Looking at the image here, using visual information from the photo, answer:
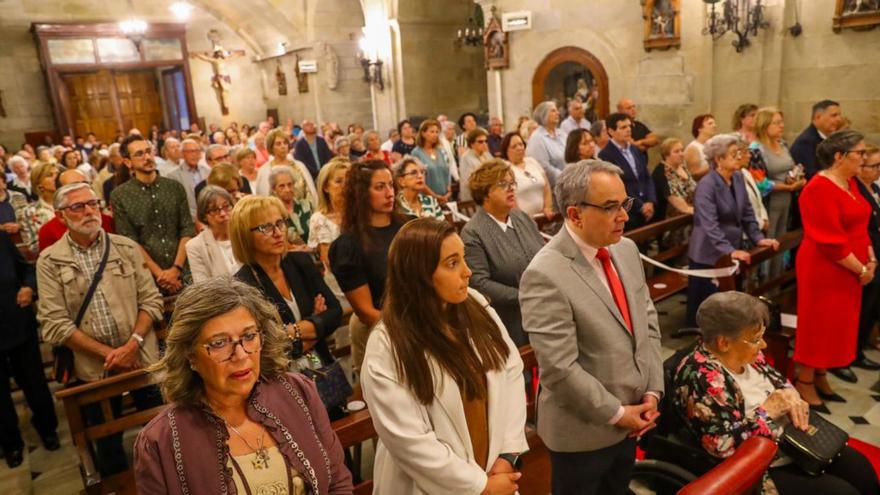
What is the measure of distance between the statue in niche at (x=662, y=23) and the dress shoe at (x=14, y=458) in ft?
27.7

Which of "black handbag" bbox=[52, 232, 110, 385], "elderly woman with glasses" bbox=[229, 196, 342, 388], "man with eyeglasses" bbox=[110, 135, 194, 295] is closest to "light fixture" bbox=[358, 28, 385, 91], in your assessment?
"man with eyeglasses" bbox=[110, 135, 194, 295]

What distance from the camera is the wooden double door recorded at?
17359mm

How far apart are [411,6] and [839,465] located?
12012mm

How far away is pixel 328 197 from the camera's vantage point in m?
4.21

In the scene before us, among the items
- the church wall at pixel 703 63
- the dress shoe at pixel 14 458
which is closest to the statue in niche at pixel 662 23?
the church wall at pixel 703 63

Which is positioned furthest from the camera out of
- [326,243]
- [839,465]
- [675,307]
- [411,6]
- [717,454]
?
[411,6]

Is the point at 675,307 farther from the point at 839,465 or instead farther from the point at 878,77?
the point at 878,77

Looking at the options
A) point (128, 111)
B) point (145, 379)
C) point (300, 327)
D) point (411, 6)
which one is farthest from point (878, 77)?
point (128, 111)

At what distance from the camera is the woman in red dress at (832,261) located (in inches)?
141

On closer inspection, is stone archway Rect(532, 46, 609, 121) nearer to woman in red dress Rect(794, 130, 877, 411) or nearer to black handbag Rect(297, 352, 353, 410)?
woman in red dress Rect(794, 130, 877, 411)

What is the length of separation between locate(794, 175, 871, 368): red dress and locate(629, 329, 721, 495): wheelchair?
170 centimetres

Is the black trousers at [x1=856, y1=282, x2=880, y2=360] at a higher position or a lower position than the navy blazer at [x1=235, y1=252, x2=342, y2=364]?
lower

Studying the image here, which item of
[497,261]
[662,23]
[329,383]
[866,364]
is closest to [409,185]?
[497,261]

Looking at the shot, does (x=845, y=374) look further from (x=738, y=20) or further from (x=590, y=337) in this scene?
(x=738, y=20)
